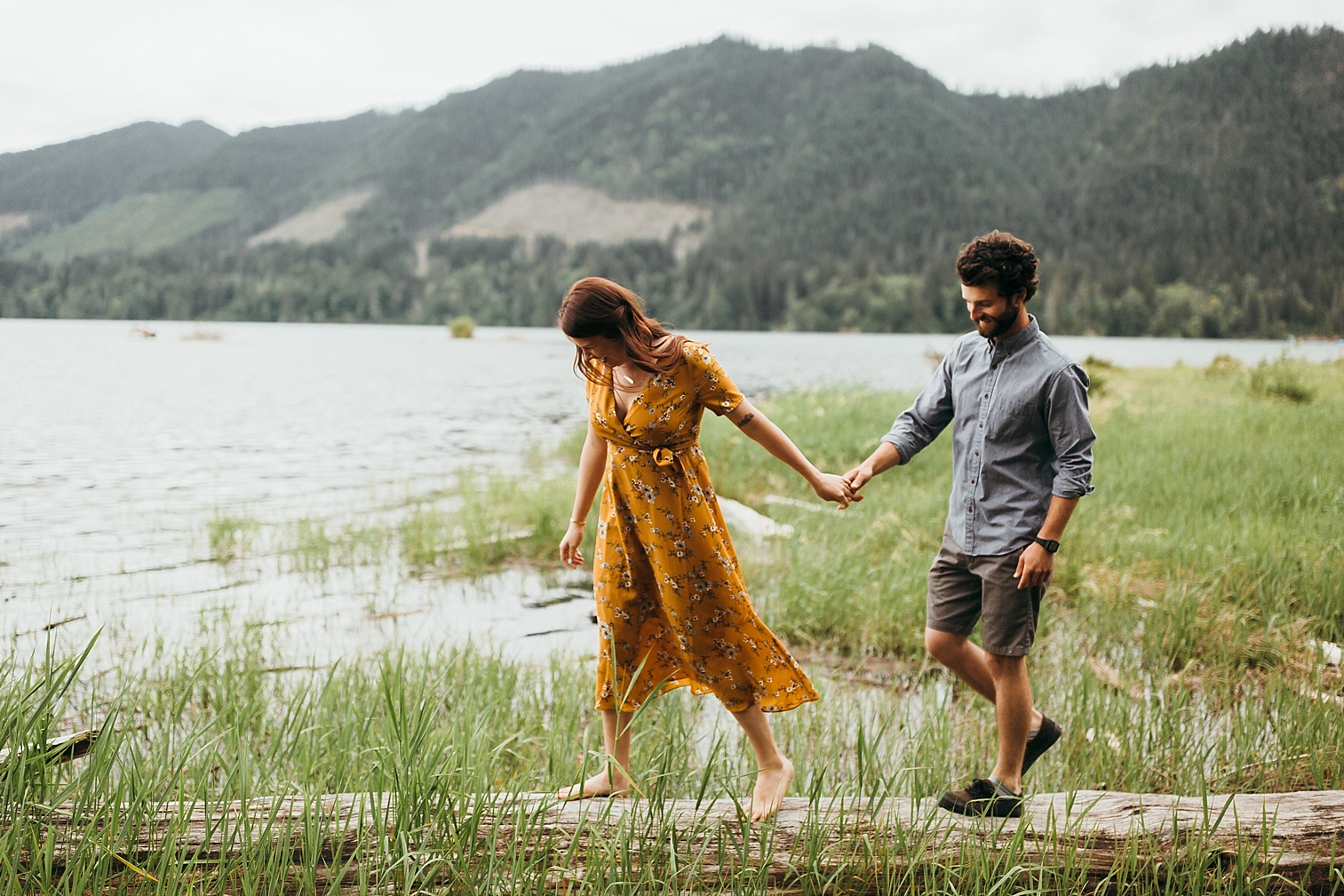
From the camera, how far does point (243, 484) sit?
13.5 metres

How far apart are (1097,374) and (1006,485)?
72.3ft

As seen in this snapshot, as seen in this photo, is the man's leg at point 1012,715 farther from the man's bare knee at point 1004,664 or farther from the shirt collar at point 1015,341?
the shirt collar at point 1015,341

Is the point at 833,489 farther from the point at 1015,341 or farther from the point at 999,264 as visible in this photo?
the point at 999,264

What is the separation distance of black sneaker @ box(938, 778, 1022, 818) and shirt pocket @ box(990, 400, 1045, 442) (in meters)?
1.27

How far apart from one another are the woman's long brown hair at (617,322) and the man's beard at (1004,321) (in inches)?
46.0

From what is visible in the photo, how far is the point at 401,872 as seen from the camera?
2.34 metres

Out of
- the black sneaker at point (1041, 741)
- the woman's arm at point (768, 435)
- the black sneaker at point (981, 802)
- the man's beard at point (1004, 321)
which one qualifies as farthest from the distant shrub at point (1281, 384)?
the woman's arm at point (768, 435)

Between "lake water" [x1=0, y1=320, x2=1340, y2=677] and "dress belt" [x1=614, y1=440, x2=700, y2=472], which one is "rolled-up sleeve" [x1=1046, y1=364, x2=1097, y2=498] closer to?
"dress belt" [x1=614, y1=440, x2=700, y2=472]

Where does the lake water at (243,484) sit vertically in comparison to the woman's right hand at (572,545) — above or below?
below

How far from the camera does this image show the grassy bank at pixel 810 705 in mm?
2395

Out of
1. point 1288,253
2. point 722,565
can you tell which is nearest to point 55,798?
point 722,565

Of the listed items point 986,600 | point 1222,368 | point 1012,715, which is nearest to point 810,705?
point 1012,715

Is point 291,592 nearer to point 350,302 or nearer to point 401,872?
point 401,872

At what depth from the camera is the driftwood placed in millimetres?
2344
